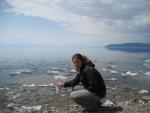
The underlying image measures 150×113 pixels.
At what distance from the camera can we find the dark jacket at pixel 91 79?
26.5 ft

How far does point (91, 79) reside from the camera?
26.6 feet

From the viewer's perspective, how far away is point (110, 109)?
28.2 feet

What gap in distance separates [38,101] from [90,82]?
38.9 feet

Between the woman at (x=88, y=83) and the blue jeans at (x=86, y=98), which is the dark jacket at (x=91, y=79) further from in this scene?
the blue jeans at (x=86, y=98)

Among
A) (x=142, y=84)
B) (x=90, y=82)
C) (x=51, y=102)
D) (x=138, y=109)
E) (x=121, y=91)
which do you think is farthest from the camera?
(x=142, y=84)

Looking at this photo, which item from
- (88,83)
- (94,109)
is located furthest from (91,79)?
(94,109)

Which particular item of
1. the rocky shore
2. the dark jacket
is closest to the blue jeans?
the dark jacket

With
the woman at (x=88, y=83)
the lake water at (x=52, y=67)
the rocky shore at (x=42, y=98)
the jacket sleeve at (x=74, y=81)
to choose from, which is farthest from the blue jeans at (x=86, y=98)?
the lake water at (x=52, y=67)

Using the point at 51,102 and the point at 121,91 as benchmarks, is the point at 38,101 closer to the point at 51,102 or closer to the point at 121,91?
the point at 51,102

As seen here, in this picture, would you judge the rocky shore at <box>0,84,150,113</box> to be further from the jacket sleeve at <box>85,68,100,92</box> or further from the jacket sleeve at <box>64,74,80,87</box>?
the jacket sleeve at <box>85,68,100,92</box>

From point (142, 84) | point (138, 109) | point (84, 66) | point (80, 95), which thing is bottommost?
point (142, 84)

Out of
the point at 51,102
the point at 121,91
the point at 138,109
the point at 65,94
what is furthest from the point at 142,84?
the point at 138,109

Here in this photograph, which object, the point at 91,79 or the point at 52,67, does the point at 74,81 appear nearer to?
the point at 91,79

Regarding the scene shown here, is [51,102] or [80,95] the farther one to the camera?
[51,102]
